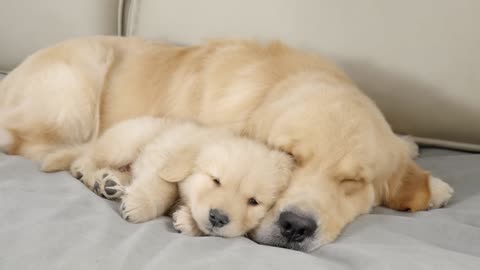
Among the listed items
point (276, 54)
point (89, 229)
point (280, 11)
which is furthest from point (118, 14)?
point (89, 229)

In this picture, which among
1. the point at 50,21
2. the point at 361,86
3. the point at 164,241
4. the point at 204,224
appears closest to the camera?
the point at 164,241

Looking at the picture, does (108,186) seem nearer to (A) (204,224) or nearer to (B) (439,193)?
(A) (204,224)

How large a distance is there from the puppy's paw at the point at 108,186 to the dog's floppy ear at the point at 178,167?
12 centimetres

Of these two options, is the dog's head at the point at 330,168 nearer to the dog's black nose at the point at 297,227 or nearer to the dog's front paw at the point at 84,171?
the dog's black nose at the point at 297,227

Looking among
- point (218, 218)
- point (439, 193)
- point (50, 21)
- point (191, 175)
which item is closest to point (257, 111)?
point (191, 175)

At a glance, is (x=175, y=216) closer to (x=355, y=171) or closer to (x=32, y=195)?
(x=32, y=195)

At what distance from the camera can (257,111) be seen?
5.08 ft

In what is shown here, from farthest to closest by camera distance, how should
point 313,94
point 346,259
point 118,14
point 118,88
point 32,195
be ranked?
point 118,14, point 118,88, point 313,94, point 32,195, point 346,259

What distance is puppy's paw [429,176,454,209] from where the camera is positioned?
1451 mm

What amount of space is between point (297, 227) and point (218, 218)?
0.59ft

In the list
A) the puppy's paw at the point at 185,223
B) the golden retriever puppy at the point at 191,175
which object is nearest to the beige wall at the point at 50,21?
the golden retriever puppy at the point at 191,175

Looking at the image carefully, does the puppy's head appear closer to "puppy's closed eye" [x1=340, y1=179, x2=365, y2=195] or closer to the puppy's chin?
the puppy's chin

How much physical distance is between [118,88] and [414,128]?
1096mm

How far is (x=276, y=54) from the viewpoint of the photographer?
5.70 feet
